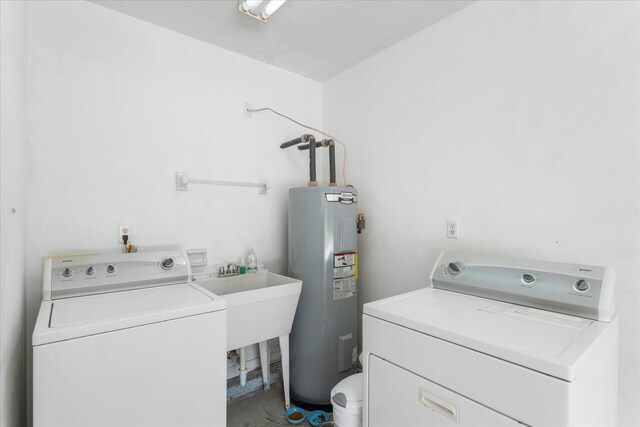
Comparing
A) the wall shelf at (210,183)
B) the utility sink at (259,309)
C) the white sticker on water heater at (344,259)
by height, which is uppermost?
the wall shelf at (210,183)

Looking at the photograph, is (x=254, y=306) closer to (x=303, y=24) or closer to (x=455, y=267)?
(x=455, y=267)

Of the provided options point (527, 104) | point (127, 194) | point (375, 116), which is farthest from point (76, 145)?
point (527, 104)

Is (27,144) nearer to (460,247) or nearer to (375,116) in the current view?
A: (375,116)

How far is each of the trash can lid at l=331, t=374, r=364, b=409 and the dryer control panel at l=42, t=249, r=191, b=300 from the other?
38.3 inches

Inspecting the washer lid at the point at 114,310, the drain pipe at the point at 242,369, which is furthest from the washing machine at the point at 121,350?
the drain pipe at the point at 242,369

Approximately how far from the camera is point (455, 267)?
1.55 m

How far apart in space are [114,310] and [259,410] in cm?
127

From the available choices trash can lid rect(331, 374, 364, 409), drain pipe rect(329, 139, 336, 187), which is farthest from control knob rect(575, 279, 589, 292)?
drain pipe rect(329, 139, 336, 187)

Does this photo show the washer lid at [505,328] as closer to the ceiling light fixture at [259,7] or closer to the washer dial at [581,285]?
the washer dial at [581,285]

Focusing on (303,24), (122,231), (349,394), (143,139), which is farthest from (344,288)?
(303,24)

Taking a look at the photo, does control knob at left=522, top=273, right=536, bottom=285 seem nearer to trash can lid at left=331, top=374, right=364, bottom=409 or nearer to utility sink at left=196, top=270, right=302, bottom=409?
trash can lid at left=331, top=374, right=364, bottom=409

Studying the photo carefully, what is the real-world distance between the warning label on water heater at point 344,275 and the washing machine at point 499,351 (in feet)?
2.21

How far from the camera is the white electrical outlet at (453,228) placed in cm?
182

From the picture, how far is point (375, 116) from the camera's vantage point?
2307 millimetres
